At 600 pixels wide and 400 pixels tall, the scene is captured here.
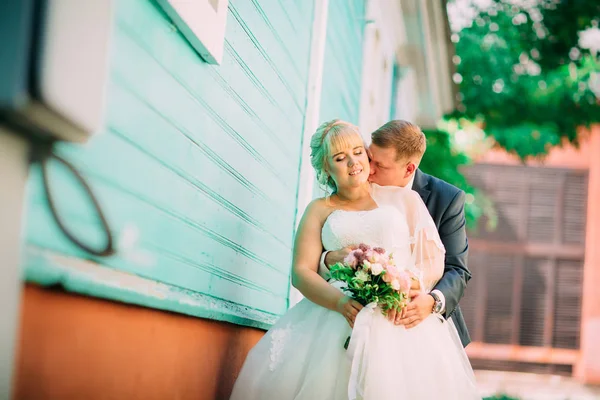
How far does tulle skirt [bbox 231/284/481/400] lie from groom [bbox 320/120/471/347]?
10 cm

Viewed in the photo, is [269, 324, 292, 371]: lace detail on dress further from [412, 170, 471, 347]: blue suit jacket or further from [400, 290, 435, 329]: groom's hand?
[412, 170, 471, 347]: blue suit jacket

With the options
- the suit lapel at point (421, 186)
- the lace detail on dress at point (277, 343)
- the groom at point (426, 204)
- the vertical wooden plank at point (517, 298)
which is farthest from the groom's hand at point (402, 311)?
the vertical wooden plank at point (517, 298)

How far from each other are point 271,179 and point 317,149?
766 millimetres

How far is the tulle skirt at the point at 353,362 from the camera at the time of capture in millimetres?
3678

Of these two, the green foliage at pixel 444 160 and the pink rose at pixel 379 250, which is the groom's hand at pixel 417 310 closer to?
the pink rose at pixel 379 250

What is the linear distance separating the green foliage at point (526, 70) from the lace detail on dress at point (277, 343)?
10845 millimetres

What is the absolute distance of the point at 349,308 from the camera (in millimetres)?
3752

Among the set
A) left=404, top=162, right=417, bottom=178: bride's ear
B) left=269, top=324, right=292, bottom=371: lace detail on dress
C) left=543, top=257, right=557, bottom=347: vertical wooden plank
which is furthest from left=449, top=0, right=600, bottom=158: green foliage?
left=269, top=324, right=292, bottom=371: lace detail on dress

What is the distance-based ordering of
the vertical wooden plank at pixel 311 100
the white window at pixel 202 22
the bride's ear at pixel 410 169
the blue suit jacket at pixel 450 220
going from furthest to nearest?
Answer: the vertical wooden plank at pixel 311 100
the blue suit jacket at pixel 450 220
the bride's ear at pixel 410 169
the white window at pixel 202 22

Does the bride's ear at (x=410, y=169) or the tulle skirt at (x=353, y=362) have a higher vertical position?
the bride's ear at (x=410, y=169)

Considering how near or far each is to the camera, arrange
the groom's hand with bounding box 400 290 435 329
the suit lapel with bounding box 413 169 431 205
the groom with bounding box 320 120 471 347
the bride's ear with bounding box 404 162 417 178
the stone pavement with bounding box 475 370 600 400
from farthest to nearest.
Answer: the stone pavement with bounding box 475 370 600 400, the suit lapel with bounding box 413 169 431 205, the bride's ear with bounding box 404 162 417 178, the groom with bounding box 320 120 471 347, the groom's hand with bounding box 400 290 435 329

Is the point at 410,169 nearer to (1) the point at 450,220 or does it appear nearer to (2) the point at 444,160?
(1) the point at 450,220

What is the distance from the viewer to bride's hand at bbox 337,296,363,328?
12.3ft

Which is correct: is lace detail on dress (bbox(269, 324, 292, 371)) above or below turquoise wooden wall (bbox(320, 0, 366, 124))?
below
